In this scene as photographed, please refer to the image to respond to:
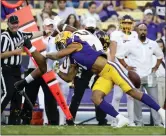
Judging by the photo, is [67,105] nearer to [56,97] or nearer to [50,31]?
[56,97]

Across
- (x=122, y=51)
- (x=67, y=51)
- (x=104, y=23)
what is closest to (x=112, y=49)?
(x=122, y=51)

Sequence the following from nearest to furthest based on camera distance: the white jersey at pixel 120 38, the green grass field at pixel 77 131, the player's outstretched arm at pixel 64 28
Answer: the green grass field at pixel 77 131
the player's outstretched arm at pixel 64 28
the white jersey at pixel 120 38

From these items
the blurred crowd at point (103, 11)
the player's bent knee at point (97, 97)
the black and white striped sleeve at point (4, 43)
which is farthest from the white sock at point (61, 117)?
the blurred crowd at point (103, 11)

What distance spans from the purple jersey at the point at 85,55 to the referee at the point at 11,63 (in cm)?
110

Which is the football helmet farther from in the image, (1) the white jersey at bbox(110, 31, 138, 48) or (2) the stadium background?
(2) the stadium background

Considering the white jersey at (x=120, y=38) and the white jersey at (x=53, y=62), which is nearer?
the white jersey at (x=53, y=62)

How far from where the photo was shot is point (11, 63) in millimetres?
10344

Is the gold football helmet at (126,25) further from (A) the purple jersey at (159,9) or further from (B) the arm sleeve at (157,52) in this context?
(A) the purple jersey at (159,9)

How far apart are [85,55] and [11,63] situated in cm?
143

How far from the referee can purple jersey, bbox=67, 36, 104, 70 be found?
110 cm

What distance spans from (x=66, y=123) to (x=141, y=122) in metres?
1.05

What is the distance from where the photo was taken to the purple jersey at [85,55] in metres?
9.29

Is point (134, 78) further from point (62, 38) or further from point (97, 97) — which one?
point (62, 38)

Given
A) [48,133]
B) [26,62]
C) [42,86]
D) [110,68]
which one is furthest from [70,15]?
[48,133]
